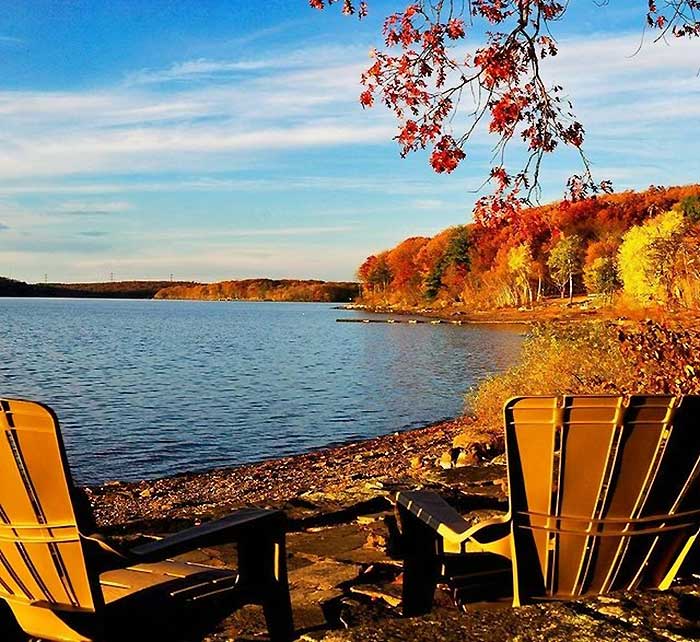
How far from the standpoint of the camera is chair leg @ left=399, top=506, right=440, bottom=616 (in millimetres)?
3426

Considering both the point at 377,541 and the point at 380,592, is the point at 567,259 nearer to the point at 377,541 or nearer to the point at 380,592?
the point at 377,541

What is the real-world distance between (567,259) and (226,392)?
67295 millimetres

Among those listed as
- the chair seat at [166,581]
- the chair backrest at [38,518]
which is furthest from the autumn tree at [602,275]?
the chair backrest at [38,518]

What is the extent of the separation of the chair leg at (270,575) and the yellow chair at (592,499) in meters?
0.64

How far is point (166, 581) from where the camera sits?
300 centimetres

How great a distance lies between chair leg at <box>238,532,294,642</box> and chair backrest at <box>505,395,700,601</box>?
2.94 feet

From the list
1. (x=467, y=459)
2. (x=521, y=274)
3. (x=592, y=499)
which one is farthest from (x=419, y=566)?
(x=521, y=274)

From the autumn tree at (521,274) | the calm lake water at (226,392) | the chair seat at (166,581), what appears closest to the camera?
the chair seat at (166,581)

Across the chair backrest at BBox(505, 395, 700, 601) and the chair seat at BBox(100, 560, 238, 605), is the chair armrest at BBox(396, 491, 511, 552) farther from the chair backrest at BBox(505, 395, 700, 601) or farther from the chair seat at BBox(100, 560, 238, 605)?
the chair seat at BBox(100, 560, 238, 605)

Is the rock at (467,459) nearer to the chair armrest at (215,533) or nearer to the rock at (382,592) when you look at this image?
the rock at (382,592)

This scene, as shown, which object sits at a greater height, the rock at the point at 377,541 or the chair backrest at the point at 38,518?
the chair backrest at the point at 38,518

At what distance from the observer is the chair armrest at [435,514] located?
3.19 meters

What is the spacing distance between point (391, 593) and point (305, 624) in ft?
1.52

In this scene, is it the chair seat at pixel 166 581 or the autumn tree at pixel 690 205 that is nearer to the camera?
the chair seat at pixel 166 581
